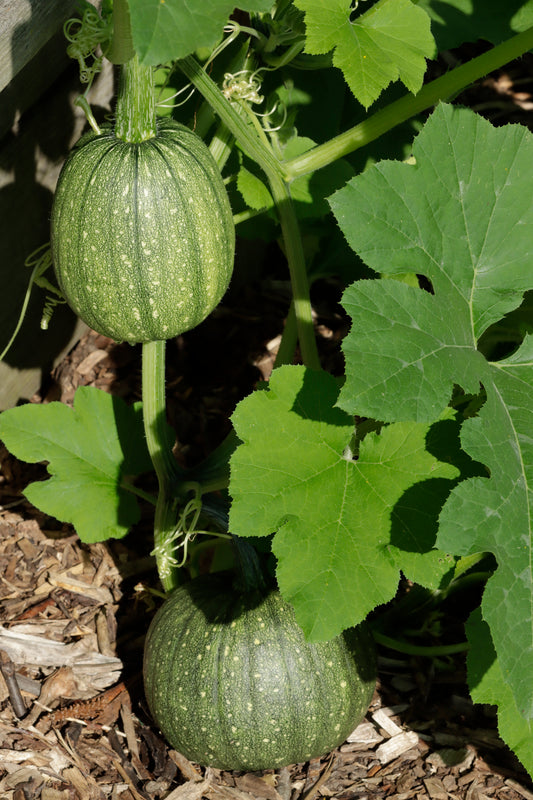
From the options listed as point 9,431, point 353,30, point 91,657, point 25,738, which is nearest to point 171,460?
point 9,431

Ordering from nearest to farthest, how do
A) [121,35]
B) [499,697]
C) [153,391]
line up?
1. [121,35]
2. [499,697]
3. [153,391]

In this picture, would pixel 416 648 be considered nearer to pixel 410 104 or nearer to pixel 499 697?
pixel 499 697

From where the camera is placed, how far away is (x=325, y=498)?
5.80 ft

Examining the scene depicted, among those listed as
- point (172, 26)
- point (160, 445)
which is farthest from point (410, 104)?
point (160, 445)

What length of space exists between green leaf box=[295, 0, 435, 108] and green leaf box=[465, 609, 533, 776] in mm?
1262

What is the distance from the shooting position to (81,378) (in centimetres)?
315

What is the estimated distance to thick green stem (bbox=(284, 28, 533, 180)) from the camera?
2.02 m

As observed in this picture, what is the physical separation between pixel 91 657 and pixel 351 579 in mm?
1141

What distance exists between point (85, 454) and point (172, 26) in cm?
132

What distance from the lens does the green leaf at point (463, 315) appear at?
158 cm

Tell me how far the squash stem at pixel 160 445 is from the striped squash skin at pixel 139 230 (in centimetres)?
18

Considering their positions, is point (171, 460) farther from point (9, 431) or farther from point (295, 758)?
point (295, 758)

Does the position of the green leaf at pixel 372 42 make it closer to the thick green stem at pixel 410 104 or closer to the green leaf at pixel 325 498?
the thick green stem at pixel 410 104

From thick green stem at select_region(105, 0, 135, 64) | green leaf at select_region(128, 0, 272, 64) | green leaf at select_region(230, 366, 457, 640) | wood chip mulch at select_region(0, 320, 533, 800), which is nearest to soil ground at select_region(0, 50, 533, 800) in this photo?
wood chip mulch at select_region(0, 320, 533, 800)
